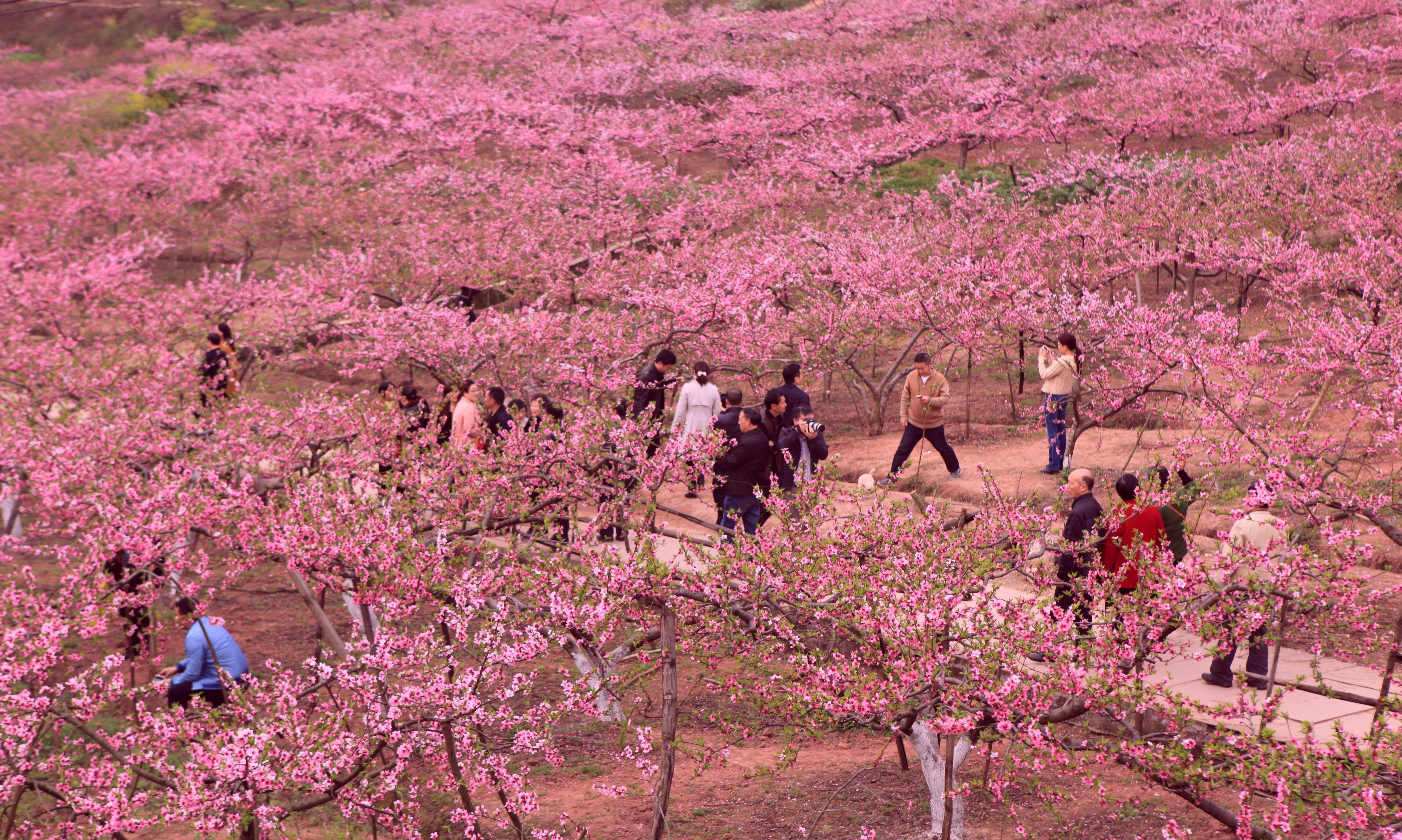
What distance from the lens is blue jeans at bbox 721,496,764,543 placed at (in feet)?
36.8

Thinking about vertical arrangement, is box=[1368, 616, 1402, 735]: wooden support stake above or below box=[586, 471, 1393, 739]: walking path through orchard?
above

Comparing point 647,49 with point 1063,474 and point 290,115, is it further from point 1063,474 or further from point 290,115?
point 1063,474

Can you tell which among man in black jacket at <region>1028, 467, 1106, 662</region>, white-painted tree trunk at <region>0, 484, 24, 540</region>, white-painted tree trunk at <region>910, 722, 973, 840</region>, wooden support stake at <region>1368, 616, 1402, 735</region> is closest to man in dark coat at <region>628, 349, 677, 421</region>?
man in black jacket at <region>1028, 467, 1106, 662</region>

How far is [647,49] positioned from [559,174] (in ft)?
63.1

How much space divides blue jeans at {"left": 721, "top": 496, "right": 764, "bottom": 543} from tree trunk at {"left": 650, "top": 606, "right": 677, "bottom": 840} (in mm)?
3706

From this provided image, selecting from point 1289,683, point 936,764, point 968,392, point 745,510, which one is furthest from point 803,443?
point 1289,683

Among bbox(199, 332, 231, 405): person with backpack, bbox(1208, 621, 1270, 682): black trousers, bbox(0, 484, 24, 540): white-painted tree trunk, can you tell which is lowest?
bbox(0, 484, 24, 540): white-painted tree trunk

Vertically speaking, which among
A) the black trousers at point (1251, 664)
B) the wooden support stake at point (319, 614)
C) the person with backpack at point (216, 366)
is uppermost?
the person with backpack at point (216, 366)

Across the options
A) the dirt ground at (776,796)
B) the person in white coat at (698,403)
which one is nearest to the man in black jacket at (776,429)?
the person in white coat at (698,403)

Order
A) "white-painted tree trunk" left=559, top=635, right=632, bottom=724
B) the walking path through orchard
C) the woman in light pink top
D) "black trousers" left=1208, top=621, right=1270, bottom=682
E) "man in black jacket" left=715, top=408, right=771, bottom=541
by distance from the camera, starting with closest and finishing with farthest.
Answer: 1. "white-painted tree trunk" left=559, top=635, right=632, bottom=724
2. the walking path through orchard
3. "black trousers" left=1208, top=621, right=1270, bottom=682
4. "man in black jacket" left=715, top=408, right=771, bottom=541
5. the woman in light pink top

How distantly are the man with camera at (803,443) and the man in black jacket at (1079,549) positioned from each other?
3.16 m

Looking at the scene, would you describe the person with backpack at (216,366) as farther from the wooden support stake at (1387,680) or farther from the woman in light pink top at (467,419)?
the wooden support stake at (1387,680)

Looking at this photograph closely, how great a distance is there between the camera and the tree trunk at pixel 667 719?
267 inches

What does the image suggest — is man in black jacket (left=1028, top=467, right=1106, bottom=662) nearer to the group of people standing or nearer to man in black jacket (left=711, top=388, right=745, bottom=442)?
the group of people standing
